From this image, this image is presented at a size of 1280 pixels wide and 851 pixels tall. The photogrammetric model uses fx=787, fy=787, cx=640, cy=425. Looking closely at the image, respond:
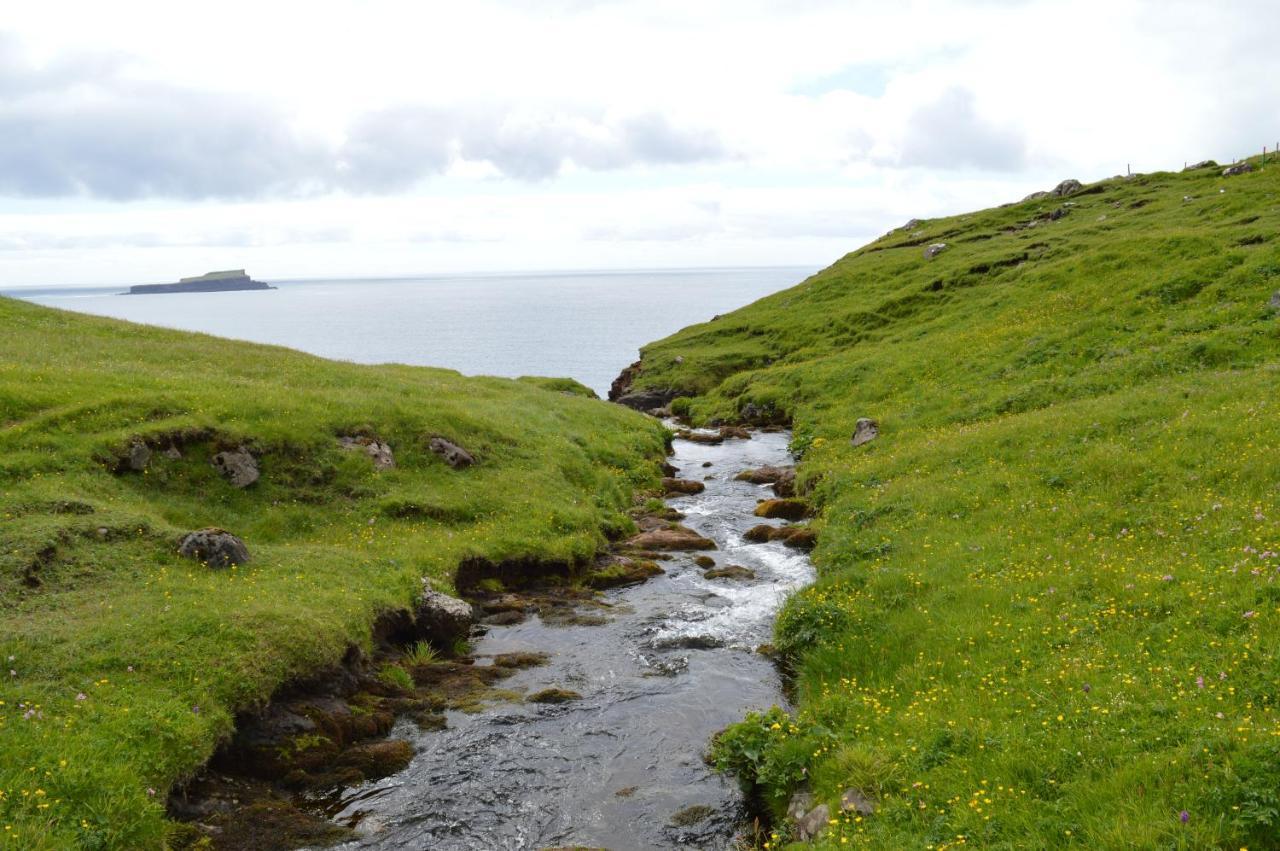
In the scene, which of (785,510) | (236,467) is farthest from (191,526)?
(785,510)

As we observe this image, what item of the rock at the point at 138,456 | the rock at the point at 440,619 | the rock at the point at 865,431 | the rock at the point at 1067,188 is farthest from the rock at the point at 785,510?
the rock at the point at 1067,188

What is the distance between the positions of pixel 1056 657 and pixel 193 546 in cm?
2130

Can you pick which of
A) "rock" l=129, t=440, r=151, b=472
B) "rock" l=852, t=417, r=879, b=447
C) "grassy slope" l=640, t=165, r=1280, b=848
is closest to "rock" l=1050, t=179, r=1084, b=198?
"grassy slope" l=640, t=165, r=1280, b=848

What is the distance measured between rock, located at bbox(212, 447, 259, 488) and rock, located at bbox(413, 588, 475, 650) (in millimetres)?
8904

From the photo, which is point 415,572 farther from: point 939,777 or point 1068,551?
point 1068,551

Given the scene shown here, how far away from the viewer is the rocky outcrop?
3177 cm

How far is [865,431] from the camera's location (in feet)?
137

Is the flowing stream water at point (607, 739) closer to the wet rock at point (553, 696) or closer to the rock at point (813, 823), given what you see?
the wet rock at point (553, 696)

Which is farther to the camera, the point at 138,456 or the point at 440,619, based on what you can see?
the point at 138,456

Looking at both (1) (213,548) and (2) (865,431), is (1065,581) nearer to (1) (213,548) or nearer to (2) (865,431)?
(1) (213,548)

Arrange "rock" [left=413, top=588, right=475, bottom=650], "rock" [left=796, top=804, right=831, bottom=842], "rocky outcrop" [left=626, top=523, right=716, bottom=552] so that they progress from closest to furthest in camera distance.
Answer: "rock" [left=796, top=804, right=831, bottom=842]
"rock" [left=413, top=588, right=475, bottom=650]
"rocky outcrop" [left=626, top=523, right=716, bottom=552]

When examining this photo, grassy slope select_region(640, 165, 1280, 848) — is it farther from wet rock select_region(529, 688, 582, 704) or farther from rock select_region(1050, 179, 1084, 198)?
rock select_region(1050, 179, 1084, 198)

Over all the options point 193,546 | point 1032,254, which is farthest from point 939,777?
point 1032,254

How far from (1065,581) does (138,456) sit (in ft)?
91.3
